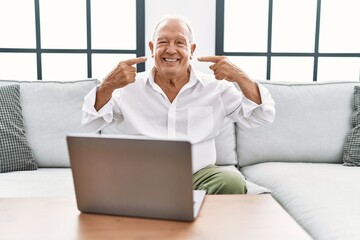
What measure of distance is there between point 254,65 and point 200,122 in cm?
135

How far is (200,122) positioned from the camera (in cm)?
179

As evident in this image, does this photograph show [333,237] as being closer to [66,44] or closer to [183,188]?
[183,188]

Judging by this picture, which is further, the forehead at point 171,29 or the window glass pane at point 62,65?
the window glass pane at point 62,65

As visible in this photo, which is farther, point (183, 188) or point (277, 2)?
point (277, 2)

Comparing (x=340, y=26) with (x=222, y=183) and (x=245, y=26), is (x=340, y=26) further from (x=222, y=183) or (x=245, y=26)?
(x=222, y=183)

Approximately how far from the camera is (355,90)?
2.27 m

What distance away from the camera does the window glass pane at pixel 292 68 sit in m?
2.97

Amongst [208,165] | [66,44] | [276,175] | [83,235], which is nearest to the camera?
[83,235]

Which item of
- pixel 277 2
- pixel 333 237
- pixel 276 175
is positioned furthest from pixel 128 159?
pixel 277 2

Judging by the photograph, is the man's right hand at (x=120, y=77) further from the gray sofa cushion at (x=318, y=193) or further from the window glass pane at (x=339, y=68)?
the window glass pane at (x=339, y=68)

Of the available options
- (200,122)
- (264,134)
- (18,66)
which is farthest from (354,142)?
(18,66)

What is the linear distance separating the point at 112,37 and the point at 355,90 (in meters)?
1.69

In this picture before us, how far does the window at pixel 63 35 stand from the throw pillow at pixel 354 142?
1405mm

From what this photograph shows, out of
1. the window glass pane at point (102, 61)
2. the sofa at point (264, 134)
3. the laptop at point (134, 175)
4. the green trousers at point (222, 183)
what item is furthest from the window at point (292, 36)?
the laptop at point (134, 175)
